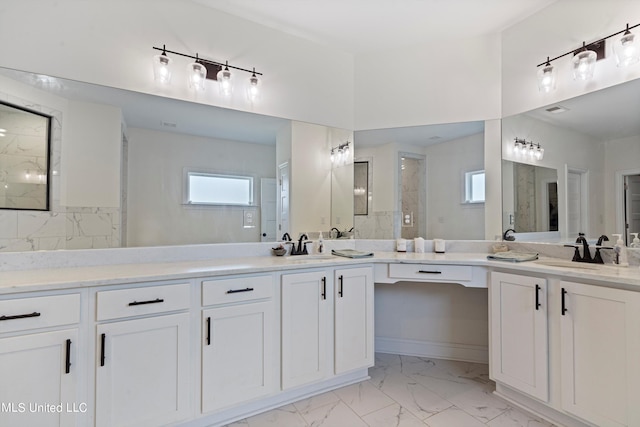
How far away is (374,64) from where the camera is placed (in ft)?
9.08

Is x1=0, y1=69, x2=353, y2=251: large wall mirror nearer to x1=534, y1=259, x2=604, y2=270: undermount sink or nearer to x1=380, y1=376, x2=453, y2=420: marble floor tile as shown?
x1=380, y1=376, x2=453, y2=420: marble floor tile

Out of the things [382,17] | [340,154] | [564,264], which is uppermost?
[382,17]

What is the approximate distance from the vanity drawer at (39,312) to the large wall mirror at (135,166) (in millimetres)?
560

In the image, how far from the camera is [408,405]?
1.88 metres

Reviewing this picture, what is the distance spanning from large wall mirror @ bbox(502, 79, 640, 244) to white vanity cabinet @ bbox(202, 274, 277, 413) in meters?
2.05

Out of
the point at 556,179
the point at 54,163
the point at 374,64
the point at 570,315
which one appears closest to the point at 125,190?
the point at 54,163

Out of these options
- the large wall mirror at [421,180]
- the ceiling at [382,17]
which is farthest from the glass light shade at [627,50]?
the large wall mirror at [421,180]

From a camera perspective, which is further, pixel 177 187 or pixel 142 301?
pixel 177 187

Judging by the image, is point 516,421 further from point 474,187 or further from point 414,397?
point 474,187

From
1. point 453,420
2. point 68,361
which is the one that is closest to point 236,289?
point 68,361

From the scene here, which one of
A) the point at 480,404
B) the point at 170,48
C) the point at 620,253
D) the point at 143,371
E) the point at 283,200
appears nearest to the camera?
the point at 143,371

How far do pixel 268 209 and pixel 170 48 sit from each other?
1.28 metres

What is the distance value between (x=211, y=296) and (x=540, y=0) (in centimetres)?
293

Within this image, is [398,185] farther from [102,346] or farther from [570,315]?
[102,346]
